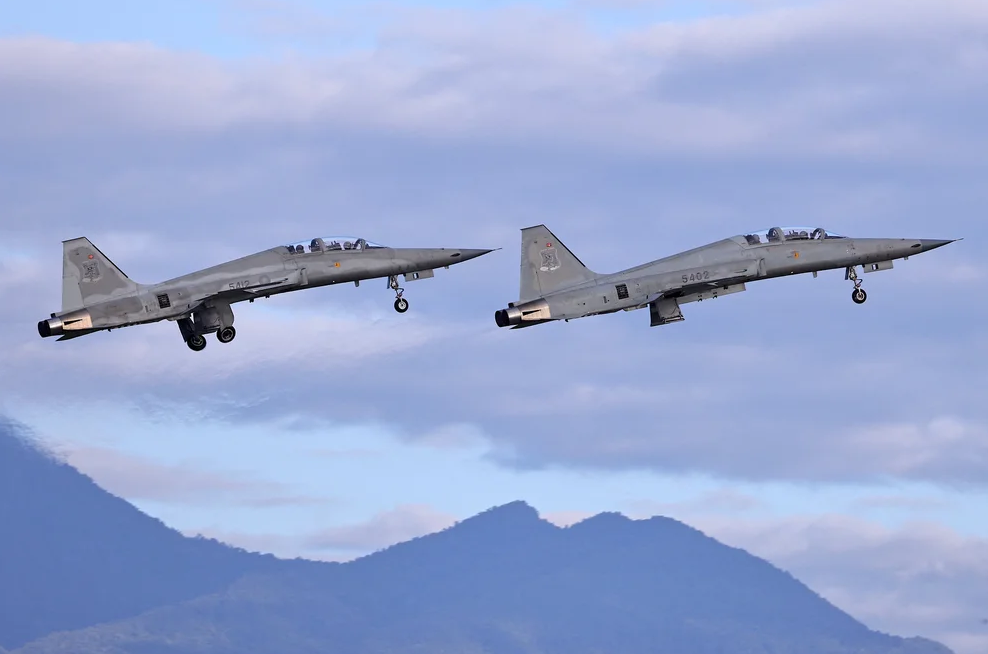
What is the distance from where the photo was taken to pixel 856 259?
76938 millimetres

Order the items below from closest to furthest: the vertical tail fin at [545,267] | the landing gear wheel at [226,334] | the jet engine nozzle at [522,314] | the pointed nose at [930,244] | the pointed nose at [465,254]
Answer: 1. the jet engine nozzle at [522,314]
2. the vertical tail fin at [545,267]
3. the landing gear wheel at [226,334]
4. the pointed nose at [930,244]
5. the pointed nose at [465,254]

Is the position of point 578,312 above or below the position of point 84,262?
below

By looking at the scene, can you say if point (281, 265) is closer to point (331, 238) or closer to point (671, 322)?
point (331, 238)

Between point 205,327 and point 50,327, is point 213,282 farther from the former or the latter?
point 50,327

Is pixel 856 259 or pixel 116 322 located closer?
pixel 116 322

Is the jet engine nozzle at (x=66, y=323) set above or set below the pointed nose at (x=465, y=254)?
below

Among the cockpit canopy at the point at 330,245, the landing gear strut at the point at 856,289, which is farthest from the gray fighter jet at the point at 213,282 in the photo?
the landing gear strut at the point at 856,289

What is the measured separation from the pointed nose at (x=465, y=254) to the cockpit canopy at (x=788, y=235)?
38.3ft

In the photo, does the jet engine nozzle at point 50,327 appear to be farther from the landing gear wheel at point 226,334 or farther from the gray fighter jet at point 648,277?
the gray fighter jet at point 648,277

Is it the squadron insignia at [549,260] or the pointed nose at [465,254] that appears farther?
the pointed nose at [465,254]

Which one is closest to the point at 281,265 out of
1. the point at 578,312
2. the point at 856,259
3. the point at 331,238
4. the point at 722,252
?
the point at 331,238

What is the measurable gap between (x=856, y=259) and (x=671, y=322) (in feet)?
31.1

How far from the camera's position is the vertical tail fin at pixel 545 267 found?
72.8 m

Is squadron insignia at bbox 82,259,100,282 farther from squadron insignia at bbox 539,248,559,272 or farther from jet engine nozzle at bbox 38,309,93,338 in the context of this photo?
squadron insignia at bbox 539,248,559,272
